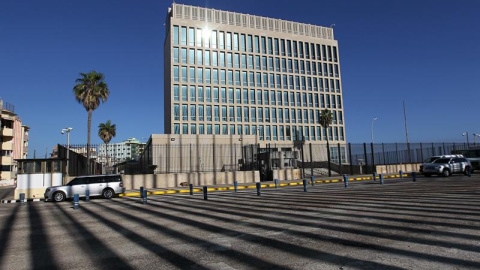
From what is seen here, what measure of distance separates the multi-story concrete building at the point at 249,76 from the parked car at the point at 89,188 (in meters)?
39.4

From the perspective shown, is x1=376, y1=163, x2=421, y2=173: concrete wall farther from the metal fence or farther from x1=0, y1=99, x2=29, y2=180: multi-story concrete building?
x1=0, y1=99, x2=29, y2=180: multi-story concrete building

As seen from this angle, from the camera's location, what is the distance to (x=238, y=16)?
6838 cm

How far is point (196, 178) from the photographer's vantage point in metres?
28.5

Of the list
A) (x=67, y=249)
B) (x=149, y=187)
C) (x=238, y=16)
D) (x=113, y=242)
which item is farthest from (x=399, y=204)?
(x=238, y=16)

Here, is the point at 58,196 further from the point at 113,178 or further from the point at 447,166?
the point at 447,166

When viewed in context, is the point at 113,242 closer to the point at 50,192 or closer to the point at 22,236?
the point at 22,236

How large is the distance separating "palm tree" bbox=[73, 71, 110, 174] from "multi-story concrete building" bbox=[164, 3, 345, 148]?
91.7ft

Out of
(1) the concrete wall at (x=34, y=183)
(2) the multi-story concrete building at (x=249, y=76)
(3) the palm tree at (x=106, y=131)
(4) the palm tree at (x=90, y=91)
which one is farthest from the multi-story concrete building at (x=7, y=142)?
(1) the concrete wall at (x=34, y=183)

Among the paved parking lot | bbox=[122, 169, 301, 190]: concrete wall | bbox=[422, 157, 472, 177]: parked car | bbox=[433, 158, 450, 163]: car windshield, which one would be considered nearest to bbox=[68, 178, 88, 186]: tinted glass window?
bbox=[122, 169, 301, 190]: concrete wall

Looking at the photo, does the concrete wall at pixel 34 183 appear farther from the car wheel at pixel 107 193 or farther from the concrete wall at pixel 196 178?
the concrete wall at pixel 196 178

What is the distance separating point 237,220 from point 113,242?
135 inches

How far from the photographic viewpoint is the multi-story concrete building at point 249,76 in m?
61.8

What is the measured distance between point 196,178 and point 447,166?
21.2m

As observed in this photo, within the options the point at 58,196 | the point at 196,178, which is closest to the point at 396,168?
the point at 196,178
